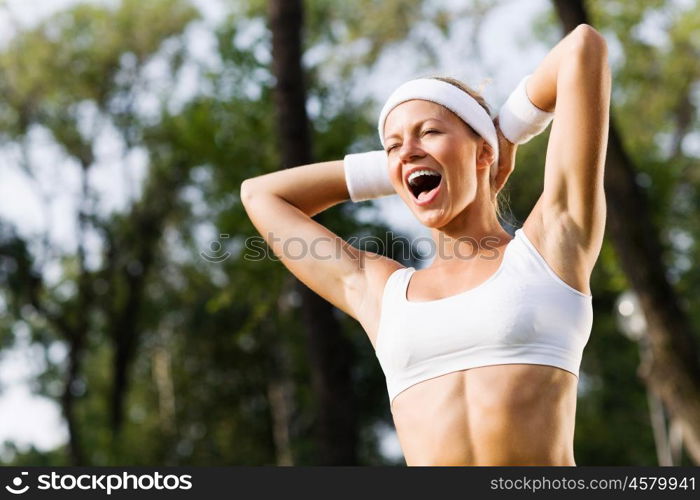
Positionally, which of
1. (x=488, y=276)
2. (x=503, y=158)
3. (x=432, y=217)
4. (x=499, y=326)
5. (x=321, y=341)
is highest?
(x=321, y=341)

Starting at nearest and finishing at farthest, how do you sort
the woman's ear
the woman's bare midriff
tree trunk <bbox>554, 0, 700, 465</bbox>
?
the woman's bare midriff → the woman's ear → tree trunk <bbox>554, 0, 700, 465</bbox>

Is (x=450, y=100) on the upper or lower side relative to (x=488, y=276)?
upper

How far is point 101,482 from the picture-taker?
2705 millimetres

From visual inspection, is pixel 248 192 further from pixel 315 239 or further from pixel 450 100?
pixel 450 100

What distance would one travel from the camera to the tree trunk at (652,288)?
30.5 feet

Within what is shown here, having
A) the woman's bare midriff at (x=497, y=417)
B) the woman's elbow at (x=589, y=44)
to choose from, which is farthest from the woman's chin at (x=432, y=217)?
the woman's elbow at (x=589, y=44)

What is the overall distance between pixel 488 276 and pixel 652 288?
7.24 metres

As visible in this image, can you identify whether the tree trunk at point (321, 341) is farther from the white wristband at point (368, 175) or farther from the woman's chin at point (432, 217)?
the woman's chin at point (432, 217)

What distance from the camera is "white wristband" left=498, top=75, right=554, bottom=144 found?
270cm

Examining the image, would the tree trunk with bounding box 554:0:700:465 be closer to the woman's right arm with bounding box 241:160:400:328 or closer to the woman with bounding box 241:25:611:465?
the woman's right arm with bounding box 241:160:400:328

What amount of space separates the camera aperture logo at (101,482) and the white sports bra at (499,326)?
66 cm

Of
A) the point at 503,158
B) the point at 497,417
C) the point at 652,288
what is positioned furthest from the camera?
the point at 652,288

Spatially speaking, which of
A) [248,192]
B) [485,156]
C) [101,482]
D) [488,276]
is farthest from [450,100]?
[101,482]

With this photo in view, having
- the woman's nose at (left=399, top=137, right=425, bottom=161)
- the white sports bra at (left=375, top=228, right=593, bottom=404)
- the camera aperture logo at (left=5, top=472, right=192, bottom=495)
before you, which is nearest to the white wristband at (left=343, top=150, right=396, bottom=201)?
the woman's nose at (left=399, top=137, right=425, bottom=161)
